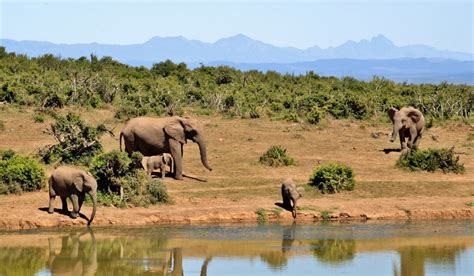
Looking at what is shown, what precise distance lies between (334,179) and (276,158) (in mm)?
4205

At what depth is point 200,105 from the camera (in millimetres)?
48469

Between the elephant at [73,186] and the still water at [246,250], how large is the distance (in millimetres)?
749

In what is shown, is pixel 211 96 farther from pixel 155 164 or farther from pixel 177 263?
pixel 177 263

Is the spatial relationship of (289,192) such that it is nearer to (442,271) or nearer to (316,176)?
(316,176)

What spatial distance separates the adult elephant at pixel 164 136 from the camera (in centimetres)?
2917

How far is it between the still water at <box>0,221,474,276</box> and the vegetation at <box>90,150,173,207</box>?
1713 mm

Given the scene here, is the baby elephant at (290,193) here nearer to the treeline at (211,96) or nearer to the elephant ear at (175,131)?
the elephant ear at (175,131)

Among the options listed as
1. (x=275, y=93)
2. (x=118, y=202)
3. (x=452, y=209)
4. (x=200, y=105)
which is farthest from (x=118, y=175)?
(x=275, y=93)

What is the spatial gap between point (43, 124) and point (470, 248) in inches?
840

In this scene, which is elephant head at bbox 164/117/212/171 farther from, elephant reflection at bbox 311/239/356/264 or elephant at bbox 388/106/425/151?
elephant at bbox 388/106/425/151

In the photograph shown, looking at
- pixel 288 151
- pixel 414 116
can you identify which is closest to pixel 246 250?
pixel 288 151

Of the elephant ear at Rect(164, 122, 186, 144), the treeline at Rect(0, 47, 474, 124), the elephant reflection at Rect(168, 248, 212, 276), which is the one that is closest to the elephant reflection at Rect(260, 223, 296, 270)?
the elephant reflection at Rect(168, 248, 212, 276)

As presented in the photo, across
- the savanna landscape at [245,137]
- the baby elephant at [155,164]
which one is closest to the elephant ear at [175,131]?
the baby elephant at [155,164]

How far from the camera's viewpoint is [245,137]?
38812mm
